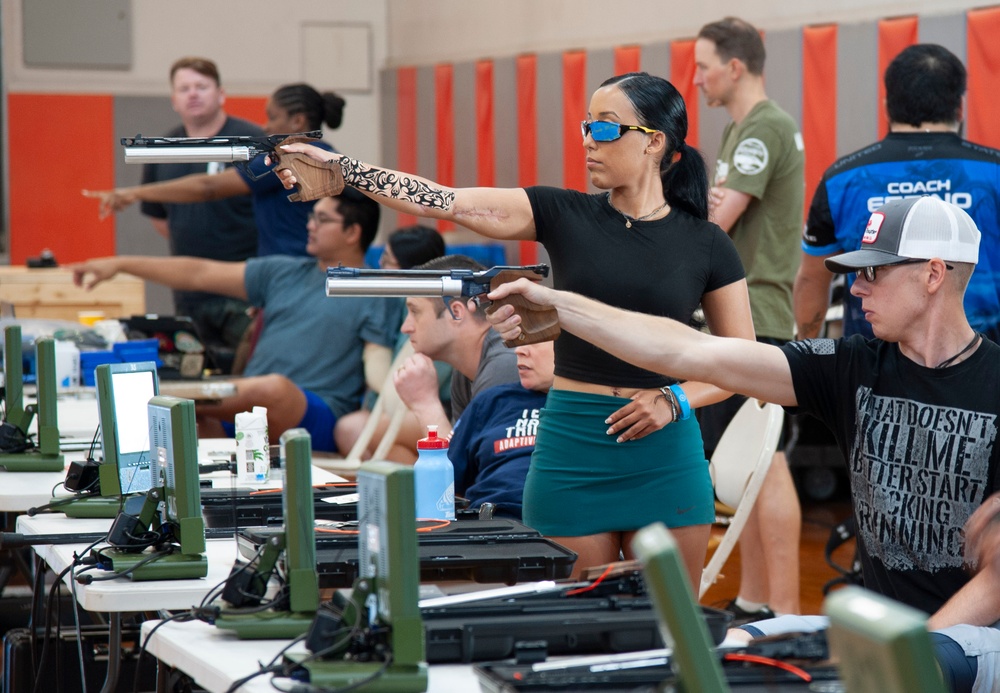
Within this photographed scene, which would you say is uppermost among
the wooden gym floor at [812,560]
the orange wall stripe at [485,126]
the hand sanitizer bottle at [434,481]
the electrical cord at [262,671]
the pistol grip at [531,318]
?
the orange wall stripe at [485,126]

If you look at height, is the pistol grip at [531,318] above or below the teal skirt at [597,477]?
above

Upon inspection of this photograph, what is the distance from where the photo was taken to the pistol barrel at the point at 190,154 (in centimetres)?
261

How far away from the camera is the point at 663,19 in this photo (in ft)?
25.0

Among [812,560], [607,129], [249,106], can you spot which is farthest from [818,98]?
[249,106]

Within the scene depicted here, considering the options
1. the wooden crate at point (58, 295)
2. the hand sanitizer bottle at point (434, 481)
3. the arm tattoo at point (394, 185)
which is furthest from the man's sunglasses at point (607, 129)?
the wooden crate at point (58, 295)

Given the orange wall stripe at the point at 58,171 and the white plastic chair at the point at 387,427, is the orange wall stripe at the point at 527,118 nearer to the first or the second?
the orange wall stripe at the point at 58,171

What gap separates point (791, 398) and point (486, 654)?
82 centimetres

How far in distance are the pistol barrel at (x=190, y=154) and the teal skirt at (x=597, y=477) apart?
2.69 feet

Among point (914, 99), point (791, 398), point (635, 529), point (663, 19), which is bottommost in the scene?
point (635, 529)

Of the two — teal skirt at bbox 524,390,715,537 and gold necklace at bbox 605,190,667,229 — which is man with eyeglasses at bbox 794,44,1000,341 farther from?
teal skirt at bbox 524,390,715,537

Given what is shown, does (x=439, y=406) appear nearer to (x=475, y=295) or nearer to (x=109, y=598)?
(x=475, y=295)

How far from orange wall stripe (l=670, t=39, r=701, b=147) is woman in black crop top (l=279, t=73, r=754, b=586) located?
4814 mm

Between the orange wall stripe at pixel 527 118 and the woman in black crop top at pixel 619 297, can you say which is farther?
the orange wall stripe at pixel 527 118

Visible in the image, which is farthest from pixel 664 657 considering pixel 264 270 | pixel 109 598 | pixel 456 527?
pixel 264 270
